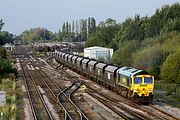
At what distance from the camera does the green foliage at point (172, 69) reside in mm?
Result: 43125

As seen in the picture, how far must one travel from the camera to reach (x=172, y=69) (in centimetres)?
4359

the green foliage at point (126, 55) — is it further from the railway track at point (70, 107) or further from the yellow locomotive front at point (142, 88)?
the yellow locomotive front at point (142, 88)

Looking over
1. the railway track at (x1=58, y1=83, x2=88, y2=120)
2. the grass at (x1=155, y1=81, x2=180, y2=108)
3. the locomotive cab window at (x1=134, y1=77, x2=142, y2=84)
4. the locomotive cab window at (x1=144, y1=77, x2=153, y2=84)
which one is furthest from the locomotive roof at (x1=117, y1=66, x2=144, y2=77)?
the railway track at (x1=58, y1=83, x2=88, y2=120)

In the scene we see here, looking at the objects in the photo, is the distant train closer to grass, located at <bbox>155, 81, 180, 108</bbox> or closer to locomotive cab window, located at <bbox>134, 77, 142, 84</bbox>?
locomotive cab window, located at <bbox>134, 77, 142, 84</bbox>

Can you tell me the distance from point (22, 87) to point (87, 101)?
12661 mm

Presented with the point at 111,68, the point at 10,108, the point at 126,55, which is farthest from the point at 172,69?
the point at 126,55

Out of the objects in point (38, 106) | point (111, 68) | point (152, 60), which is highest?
point (111, 68)

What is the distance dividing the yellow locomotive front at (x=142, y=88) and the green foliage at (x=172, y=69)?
46.0 feet

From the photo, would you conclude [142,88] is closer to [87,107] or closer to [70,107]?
[87,107]

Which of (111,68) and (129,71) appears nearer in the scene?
(129,71)

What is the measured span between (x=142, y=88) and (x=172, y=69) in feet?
50.7

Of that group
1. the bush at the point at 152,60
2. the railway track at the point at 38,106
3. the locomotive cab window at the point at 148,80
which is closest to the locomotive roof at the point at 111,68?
the locomotive cab window at the point at 148,80

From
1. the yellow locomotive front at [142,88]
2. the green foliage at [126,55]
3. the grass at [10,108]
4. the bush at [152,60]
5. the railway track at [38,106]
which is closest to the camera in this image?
the grass at [10,108]

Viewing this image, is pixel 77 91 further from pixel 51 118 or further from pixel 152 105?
pixel 51 118
